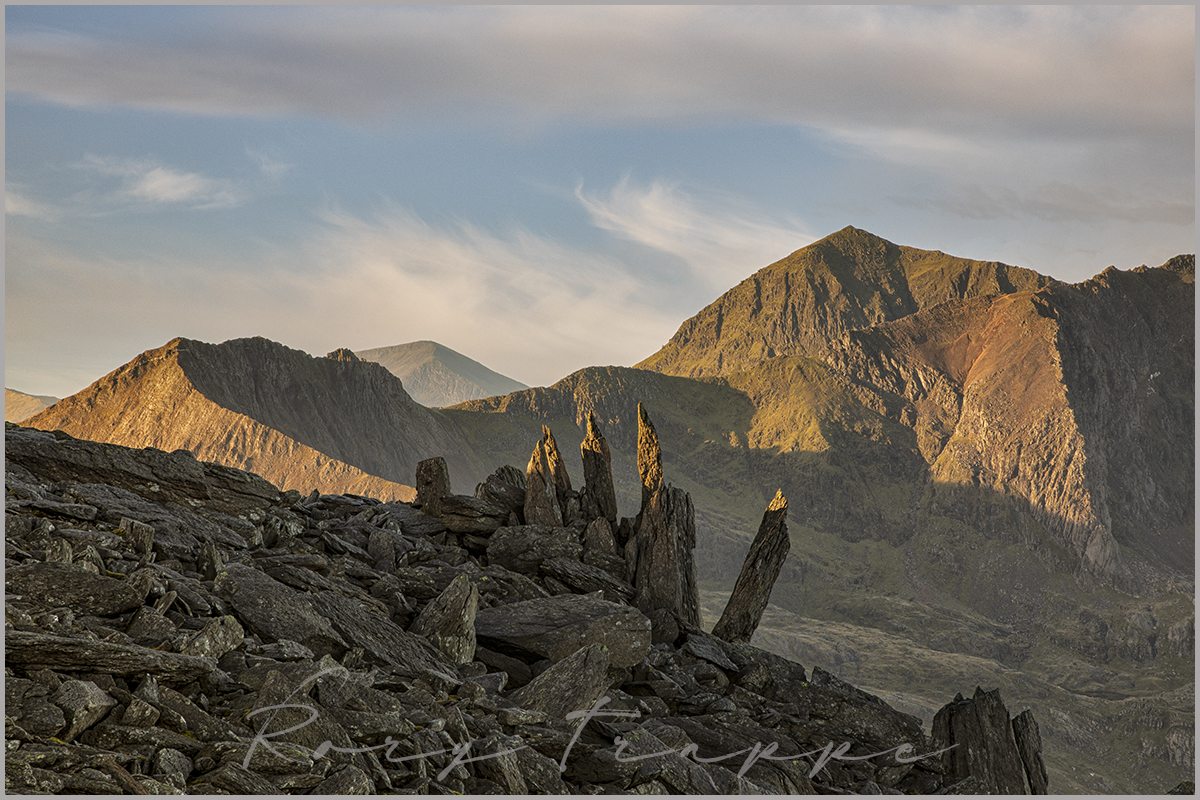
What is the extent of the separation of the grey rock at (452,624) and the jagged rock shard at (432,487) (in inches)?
344

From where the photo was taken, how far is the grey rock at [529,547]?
2669 centimetres

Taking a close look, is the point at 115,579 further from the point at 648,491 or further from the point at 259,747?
the point at 648,491

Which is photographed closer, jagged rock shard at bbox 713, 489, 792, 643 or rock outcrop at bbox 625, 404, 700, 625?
rock outcrop at bbox 625, 404, 700, 625


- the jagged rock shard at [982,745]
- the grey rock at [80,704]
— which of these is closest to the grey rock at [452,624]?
the grey rock at [80,704]

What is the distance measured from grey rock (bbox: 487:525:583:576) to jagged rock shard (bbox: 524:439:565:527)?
2.49ft

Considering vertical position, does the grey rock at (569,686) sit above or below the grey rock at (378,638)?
below

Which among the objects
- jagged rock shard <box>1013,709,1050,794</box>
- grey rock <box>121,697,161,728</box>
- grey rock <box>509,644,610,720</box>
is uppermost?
grey rock <box>121,697,161,728</box>

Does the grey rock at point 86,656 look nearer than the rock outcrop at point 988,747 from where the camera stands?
Yes

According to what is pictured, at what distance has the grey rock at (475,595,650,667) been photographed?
20.7m

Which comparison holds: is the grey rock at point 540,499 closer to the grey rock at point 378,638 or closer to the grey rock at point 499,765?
the grey rock at point 378,638

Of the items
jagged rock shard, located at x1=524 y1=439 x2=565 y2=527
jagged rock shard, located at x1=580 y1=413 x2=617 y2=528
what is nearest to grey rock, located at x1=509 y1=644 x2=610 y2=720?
jagged rock shard, located at x1=524 y1=439 x2=565 y2=527

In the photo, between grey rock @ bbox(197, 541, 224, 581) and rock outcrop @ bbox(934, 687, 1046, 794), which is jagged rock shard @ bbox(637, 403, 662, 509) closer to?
rock outcrop @ bbox(934, 687, 1046, 794)

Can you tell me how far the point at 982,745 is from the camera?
23.1 m

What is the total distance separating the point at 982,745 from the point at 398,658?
52.3 feet
